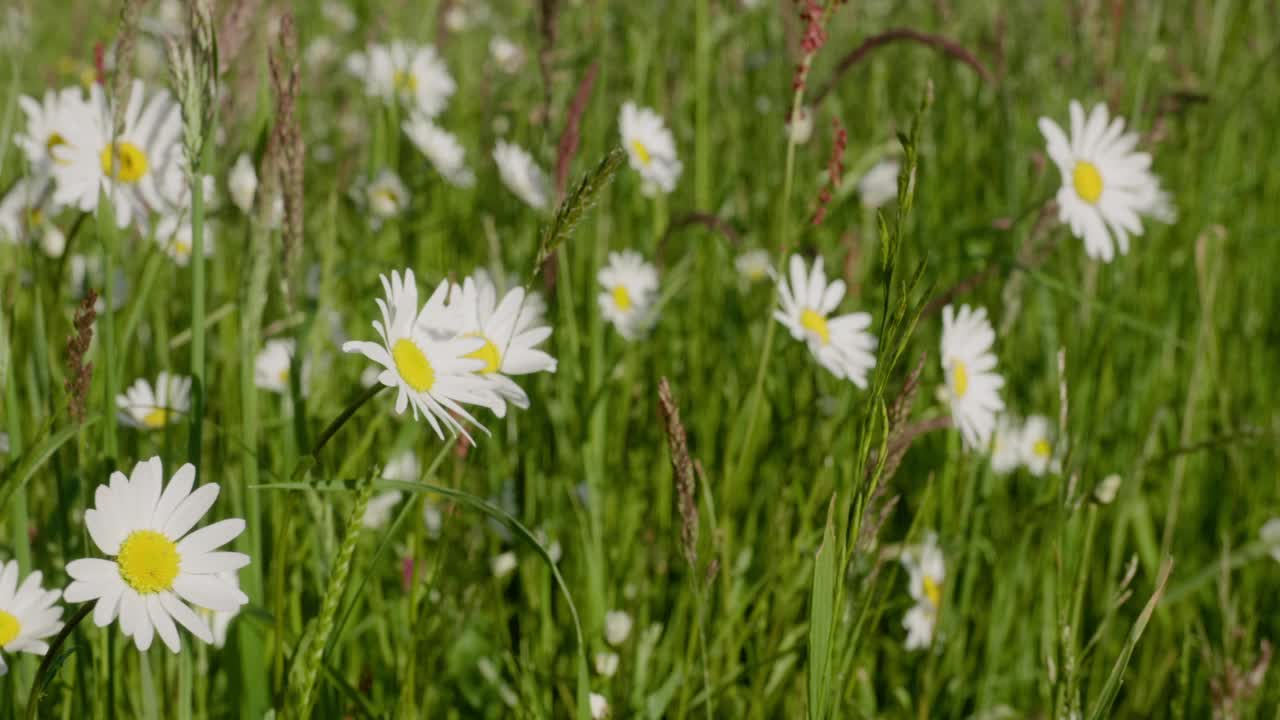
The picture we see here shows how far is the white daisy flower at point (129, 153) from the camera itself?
140 cm

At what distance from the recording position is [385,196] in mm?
2133

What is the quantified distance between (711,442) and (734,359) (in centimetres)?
20

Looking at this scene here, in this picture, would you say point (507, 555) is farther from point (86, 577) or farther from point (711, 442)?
point (86, 577)

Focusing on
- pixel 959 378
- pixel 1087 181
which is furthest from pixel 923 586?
pixel 1087 181

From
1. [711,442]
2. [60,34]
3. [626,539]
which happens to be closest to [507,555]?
[626,539]

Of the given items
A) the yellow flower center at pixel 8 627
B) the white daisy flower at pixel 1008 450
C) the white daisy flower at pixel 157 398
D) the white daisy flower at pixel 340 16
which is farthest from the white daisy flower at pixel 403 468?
the white daisy flower at pixel 340 16

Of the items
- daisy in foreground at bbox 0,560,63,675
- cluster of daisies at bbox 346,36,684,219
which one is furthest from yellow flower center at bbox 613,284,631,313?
daisy in foreground at bbox 0,560,63,675

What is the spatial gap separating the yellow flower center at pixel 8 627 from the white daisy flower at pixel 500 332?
1.35 feet

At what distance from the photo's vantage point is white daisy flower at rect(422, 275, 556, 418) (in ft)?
3.10

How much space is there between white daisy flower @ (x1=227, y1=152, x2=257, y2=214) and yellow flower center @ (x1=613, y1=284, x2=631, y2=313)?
0.56 metres

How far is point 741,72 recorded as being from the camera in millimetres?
2854

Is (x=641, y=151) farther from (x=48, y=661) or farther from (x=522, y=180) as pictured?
(x=48, y=661)

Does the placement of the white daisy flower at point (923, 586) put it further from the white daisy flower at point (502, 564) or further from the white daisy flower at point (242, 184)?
the white daisy flower at point (242, 184)

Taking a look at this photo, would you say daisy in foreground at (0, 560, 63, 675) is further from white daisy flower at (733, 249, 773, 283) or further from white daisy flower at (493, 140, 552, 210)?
white daisy flower at (733, 249, 773, 283)
